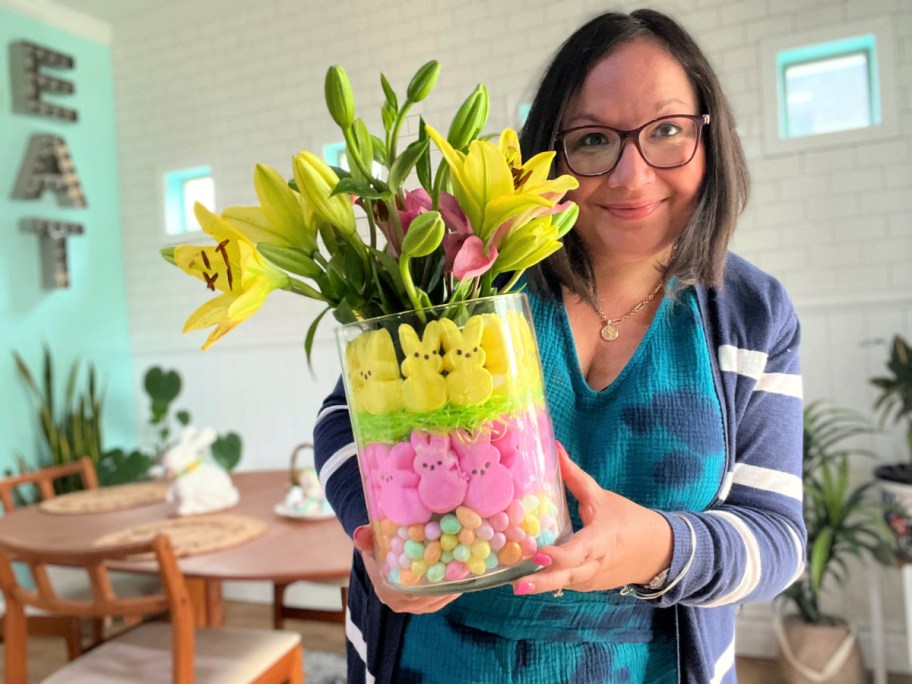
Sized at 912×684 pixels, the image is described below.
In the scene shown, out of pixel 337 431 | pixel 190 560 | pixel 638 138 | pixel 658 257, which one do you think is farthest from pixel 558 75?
pixel 190 560

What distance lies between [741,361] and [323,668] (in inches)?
104

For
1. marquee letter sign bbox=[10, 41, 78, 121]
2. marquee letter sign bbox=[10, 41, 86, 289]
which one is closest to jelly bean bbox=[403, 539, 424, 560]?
marquee letter sign bbox=[10, 41, 86, 289]

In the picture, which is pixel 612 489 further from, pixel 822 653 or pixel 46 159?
pixel 46 159

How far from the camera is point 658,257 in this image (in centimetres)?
88

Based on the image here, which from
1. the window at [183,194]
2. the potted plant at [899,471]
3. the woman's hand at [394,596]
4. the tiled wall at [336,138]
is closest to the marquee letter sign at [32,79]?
the tiled wall at [336,138]

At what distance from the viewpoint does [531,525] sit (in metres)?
0.52

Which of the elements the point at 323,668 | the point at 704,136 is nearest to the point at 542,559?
the point at 704,136

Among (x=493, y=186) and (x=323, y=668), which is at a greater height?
(x=493, y=186)

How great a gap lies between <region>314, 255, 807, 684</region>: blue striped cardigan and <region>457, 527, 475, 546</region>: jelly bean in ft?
0.89

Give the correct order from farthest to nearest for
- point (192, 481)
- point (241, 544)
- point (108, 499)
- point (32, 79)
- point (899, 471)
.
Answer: point (32, 79), point (108, 499), point (899, 471), point (192, 481), point (241, 544)

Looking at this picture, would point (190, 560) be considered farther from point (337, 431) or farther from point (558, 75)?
point (558, 75)

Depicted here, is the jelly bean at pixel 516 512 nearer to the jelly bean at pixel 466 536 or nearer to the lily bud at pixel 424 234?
the jelly bean at pixel 466 536

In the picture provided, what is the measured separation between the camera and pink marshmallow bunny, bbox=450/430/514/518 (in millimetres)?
491

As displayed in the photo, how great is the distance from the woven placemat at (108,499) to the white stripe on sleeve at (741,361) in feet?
7.24
